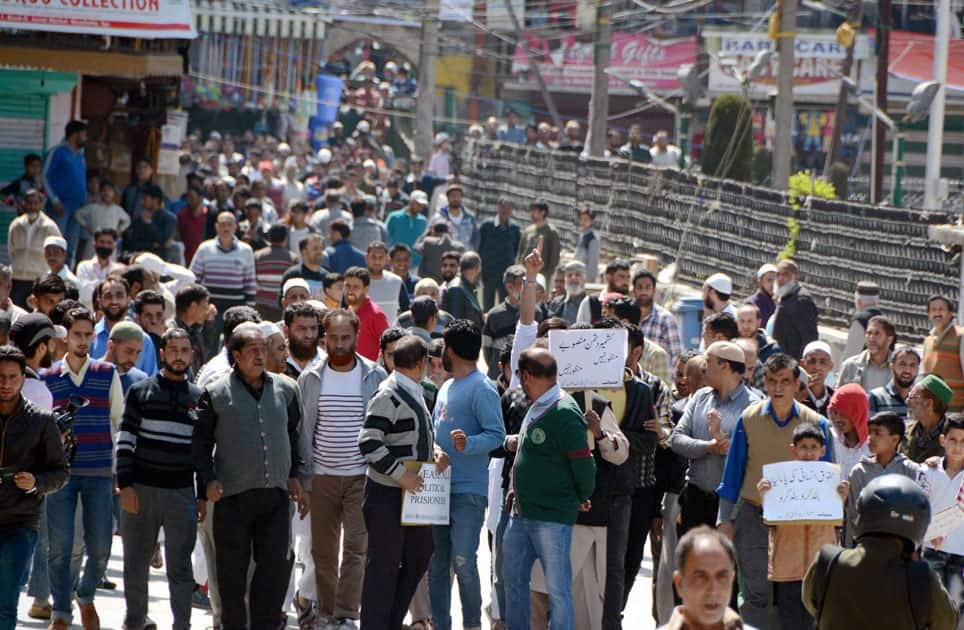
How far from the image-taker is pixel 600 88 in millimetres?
29969

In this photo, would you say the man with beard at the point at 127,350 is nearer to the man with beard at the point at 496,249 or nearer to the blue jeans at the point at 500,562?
the blue jeans at the point at 500,562

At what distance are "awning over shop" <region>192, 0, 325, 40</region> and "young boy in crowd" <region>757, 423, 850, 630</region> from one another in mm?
32984

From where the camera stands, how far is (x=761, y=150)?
113 ft

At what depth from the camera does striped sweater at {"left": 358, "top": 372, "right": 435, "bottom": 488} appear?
834cm

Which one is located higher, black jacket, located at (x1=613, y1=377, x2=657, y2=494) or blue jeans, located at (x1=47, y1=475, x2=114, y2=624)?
black jacket, located at (x1=613, y1=377, x2=657, y2=494)

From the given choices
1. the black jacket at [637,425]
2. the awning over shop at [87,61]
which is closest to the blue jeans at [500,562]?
the black jacket at [637,425]

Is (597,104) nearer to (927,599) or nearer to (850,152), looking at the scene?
(850,152)

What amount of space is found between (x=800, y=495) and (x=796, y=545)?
0.26 metres

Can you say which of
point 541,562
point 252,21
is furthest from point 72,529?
point 252,21

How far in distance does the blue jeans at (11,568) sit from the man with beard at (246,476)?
855mm

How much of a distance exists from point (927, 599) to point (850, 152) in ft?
121

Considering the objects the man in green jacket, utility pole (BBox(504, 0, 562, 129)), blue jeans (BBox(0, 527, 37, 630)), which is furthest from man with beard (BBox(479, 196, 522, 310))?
utility pole (BBox(504, 0, 562, 129))

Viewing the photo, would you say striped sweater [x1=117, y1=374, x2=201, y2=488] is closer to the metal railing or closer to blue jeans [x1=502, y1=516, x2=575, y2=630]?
blue jeans [x1=502, y1=516, x2=575, y2=630]

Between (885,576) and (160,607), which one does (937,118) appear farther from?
(885,576)
